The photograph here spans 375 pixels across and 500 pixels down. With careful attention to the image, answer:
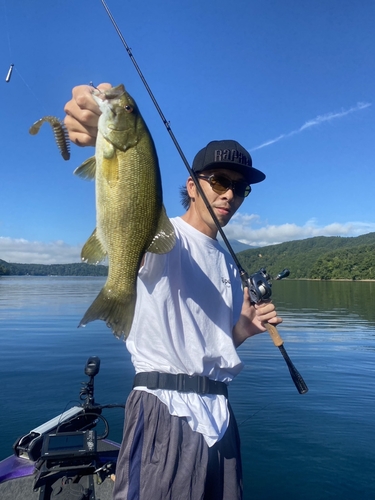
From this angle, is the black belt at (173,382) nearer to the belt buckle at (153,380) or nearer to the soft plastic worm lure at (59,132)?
the belt buckle at (153,380)

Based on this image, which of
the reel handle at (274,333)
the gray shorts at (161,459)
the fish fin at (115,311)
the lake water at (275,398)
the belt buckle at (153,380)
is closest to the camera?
the fish fin at (115,311)

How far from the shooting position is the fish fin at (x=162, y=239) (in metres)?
2.31

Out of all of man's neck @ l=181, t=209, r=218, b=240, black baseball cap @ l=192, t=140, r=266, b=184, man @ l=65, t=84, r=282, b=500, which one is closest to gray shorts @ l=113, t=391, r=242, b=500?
man @ l=65, t=84, r=282, b=500

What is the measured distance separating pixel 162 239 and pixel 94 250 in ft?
1.35

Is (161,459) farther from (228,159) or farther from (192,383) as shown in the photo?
(228,159)

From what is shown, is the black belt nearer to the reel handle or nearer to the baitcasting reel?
the baitcasting reel

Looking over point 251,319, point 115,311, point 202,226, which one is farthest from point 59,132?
point 251,319

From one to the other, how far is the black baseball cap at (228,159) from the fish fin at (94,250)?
3.70ft

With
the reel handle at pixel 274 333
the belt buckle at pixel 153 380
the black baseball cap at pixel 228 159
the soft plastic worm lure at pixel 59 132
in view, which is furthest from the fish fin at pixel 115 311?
the reel handle at pixel 274 333

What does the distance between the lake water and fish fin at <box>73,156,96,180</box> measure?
5.74m

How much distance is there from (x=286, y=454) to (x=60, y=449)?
4.86 m

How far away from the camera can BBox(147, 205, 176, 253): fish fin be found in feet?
7.57

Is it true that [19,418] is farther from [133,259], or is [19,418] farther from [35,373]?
[133,259]

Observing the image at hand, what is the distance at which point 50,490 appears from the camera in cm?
395
